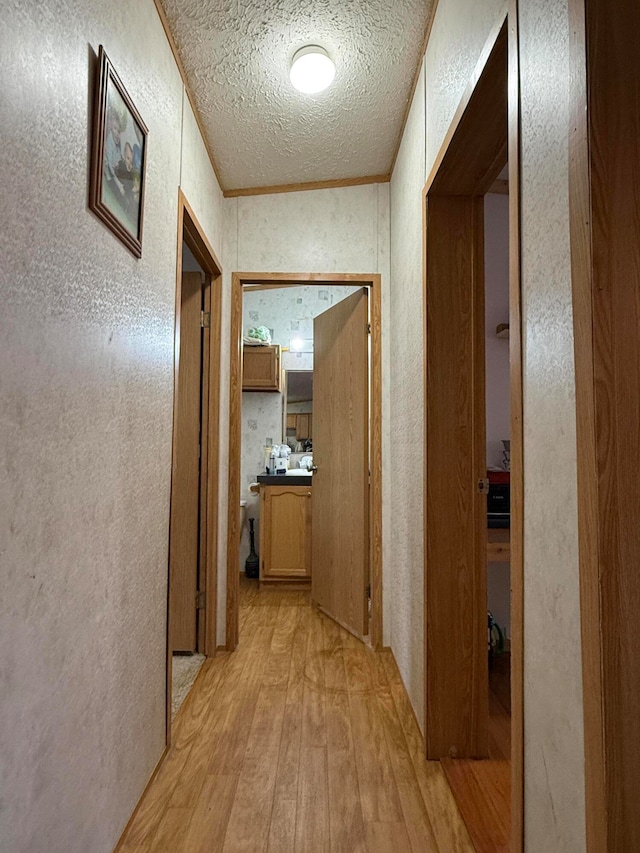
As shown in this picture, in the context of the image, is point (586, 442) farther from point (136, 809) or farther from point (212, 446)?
point (212, 446)

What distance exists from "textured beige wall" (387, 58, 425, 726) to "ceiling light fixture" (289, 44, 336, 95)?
38 cm

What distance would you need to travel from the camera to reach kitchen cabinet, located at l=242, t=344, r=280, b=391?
4.12 metres

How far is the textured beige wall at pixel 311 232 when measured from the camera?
2783 millimetres

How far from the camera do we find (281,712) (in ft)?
6.67

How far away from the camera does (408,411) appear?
7.18 ft

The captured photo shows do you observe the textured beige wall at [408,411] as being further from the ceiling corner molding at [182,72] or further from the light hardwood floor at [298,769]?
the ceiling corner molding at [182,72]

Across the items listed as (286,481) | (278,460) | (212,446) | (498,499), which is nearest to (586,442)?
(498,499)

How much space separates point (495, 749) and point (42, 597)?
167 cm

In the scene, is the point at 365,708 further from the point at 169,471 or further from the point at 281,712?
the point at 169,471

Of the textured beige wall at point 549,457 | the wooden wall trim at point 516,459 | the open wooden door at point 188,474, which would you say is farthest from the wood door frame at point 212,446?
the textured beige wall at point 549,457

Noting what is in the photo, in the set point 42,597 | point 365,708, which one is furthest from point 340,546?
point 42,597

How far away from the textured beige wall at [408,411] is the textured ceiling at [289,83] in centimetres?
15

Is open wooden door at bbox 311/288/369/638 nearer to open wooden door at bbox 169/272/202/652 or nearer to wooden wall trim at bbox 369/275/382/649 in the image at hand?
wooden wall trim at bbox 369/275/382/649

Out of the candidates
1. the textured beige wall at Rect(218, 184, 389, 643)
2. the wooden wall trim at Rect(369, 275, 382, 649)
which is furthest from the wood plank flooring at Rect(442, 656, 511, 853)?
the textured beige wall at Rect(218, 184, 389, 643)
